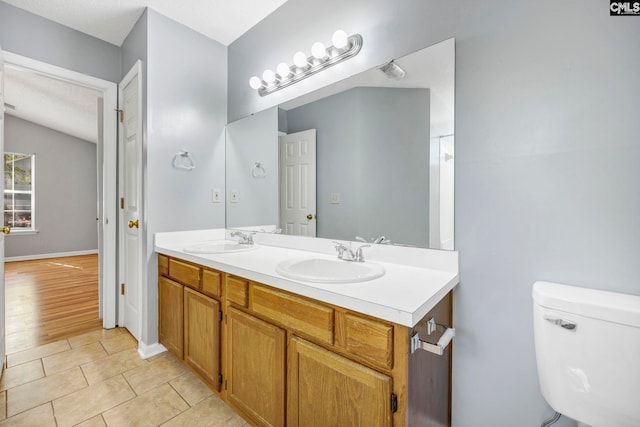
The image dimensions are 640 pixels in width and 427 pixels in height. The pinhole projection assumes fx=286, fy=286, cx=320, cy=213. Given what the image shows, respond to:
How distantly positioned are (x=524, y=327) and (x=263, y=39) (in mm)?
2301

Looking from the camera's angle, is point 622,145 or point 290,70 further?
point 290,70

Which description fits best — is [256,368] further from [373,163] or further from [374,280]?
[373,163]

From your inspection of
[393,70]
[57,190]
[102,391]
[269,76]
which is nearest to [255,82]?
[269,76]

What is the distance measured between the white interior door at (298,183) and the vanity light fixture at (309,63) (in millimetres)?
366

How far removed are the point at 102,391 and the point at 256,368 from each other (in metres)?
1.11

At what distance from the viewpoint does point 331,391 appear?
38.1 inches

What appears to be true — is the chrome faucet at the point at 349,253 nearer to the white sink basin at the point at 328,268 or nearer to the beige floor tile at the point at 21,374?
the white sink basin at the point at 328,268

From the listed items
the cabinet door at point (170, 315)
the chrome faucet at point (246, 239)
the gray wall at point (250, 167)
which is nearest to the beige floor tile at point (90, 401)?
the cabinet door at point (170, 315)

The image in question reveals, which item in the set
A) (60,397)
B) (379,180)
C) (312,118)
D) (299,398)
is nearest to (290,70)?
(312,118)

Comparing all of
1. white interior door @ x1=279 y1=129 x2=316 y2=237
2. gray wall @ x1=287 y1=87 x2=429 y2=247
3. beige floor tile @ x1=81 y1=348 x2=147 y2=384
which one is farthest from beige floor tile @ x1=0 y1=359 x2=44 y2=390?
gray wall @ x1=287 y1=87 x2=429 y2=247

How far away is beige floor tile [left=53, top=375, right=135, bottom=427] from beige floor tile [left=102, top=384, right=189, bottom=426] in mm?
70

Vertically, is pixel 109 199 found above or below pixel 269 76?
below

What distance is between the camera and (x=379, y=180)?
1450 mm

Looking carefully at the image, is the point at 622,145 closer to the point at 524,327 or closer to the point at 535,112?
the point at 535,112
